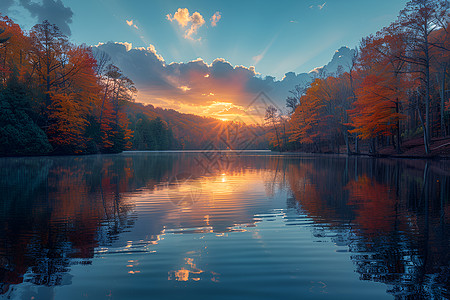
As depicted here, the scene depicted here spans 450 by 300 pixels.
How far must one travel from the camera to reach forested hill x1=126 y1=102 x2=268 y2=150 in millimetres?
119312

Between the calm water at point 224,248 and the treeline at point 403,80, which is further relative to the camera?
the treeline at point 403,80

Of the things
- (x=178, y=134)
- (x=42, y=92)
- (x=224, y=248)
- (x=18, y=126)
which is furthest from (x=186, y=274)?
(x=178, y=134)

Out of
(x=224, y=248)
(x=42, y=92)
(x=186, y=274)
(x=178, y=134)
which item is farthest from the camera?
(x=178, y=134)

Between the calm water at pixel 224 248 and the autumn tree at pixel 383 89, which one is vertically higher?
the autumn tree at pixel 383 89

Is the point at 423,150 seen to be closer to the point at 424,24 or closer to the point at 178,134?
the point at 424,24

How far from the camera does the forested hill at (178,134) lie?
11931 centimetres

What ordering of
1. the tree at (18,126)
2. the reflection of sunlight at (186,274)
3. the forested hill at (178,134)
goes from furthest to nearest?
the forested hill at (178,134) < the tree at (18,126) < the reflection of sunlight at (186,274)

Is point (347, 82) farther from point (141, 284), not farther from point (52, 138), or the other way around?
point (141, 284)

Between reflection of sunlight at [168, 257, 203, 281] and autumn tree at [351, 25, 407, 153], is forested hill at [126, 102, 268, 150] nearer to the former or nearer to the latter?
autumn tree at [351, 25, 407, 153]

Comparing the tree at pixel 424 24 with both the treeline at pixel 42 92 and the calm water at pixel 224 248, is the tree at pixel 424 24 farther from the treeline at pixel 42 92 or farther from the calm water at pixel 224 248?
the treeline at pixel 42 92

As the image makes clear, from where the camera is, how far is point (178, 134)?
17862 centimetres

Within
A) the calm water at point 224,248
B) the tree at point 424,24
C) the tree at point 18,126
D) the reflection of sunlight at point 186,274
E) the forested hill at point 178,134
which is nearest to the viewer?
the calm water at point 224,248

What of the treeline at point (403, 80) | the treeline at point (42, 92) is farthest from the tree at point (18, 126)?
the treeline at point (403, 80)

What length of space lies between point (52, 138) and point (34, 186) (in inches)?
1333
